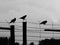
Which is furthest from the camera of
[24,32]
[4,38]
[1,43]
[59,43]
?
[59,43]

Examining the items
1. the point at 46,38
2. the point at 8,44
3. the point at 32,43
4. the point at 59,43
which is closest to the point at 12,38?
the point at 8,44

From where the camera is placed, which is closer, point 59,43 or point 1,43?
point 1,43

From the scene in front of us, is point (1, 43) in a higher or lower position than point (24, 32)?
lower

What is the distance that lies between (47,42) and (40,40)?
0.29 metres

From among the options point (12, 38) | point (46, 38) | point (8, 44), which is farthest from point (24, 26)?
point (46, 38)

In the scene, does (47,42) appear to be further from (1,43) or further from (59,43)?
(1,43)

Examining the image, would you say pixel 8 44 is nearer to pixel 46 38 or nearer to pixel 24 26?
pixel 24 26

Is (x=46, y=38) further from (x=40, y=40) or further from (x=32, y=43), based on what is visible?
(x=32, y=43)

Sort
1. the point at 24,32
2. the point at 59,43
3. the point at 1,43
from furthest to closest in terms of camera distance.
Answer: the point at 59,43 → the point at 1,43 → the point at 24,32

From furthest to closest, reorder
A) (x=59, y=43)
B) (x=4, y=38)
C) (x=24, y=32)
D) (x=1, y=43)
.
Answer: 1. (x=59, y=43)
2. (x=4, y=38)
3. (x=1, y=43)
4. (x=24, y=32)

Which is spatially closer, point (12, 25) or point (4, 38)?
point (12, 25)

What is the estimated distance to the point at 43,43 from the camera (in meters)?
5.58

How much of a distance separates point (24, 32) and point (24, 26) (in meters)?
0.19

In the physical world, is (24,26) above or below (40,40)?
above
